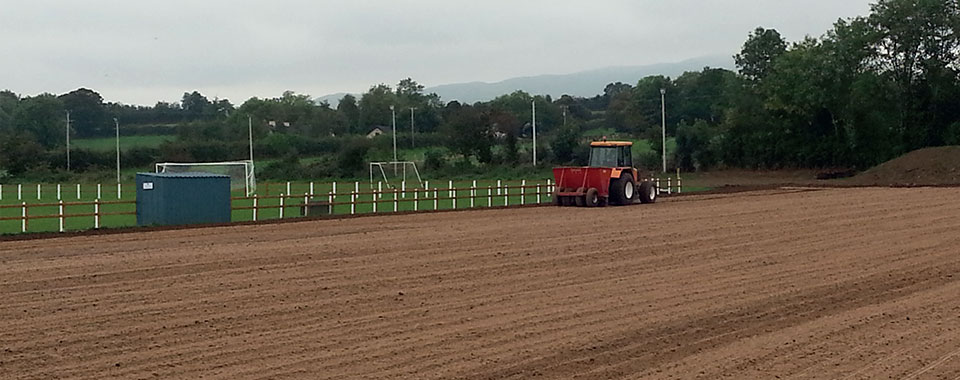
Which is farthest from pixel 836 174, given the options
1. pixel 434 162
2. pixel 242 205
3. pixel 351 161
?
pixel 242 205

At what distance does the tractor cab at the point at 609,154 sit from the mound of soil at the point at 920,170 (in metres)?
21.2

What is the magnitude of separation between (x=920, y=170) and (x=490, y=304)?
45.4 meters

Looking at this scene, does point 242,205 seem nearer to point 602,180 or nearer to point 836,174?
point 602,180

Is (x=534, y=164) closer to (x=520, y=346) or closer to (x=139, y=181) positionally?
(x=139, y=181)

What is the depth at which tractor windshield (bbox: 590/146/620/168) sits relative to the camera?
3431 cm

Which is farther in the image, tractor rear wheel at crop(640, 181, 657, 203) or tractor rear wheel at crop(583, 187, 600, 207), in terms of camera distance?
tractor rear wheel at crop(640, 181, 657, 203)

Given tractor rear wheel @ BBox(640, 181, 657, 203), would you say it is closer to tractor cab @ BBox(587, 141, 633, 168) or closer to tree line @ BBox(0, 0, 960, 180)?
tractor cab @ BBox(587, 141, 633, 168)

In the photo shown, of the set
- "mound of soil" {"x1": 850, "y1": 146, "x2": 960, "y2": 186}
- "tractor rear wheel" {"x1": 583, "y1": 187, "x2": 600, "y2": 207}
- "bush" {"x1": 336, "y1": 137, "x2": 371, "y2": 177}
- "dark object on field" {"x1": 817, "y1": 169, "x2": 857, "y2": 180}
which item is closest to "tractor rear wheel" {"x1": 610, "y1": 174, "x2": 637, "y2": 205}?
"tractor rear wheel" {"x1": 583, "y1": 187, "x2": 600, "y2": 207}

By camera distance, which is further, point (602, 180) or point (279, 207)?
point (602, 180)

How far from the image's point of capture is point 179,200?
1149 inches

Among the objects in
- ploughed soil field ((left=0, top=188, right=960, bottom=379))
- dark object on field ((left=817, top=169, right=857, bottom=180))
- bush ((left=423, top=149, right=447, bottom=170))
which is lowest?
ploughed soil field ((left=0, top=188, right=960, bottom=379))

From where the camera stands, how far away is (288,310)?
13.0m

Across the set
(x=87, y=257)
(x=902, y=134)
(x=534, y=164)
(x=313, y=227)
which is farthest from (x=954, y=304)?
(x=534, y=164)

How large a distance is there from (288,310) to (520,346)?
11.1 feet
